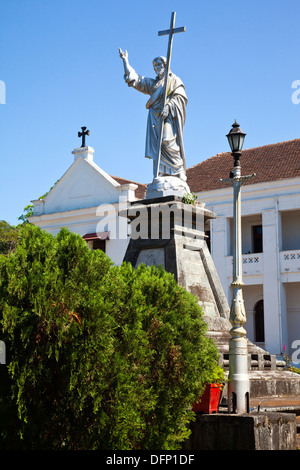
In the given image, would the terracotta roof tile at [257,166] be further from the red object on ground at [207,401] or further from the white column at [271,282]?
the red object on ground at [207,401]

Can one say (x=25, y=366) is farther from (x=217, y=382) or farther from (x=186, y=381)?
(x=217, y=382)

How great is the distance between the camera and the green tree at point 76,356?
4.95m

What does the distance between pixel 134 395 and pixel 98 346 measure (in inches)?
23.3

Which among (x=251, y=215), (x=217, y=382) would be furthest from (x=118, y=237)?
(x=217, y=382)

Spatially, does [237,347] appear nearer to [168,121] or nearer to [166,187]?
[166,187]

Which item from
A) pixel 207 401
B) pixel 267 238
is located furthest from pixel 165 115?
pixel 267 238

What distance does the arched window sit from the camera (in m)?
25.8

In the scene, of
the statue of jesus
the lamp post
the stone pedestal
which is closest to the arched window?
the stone pedestal

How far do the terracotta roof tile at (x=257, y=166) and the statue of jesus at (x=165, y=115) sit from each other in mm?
14871

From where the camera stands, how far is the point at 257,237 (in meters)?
27.0

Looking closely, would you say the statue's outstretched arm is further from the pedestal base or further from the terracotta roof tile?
the terracotta roof tile

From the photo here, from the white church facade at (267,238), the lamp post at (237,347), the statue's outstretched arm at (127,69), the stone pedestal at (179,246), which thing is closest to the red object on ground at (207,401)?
the lamp post at (237,347)

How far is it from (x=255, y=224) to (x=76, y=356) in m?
22.6

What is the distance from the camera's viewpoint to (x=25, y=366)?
4.88m
